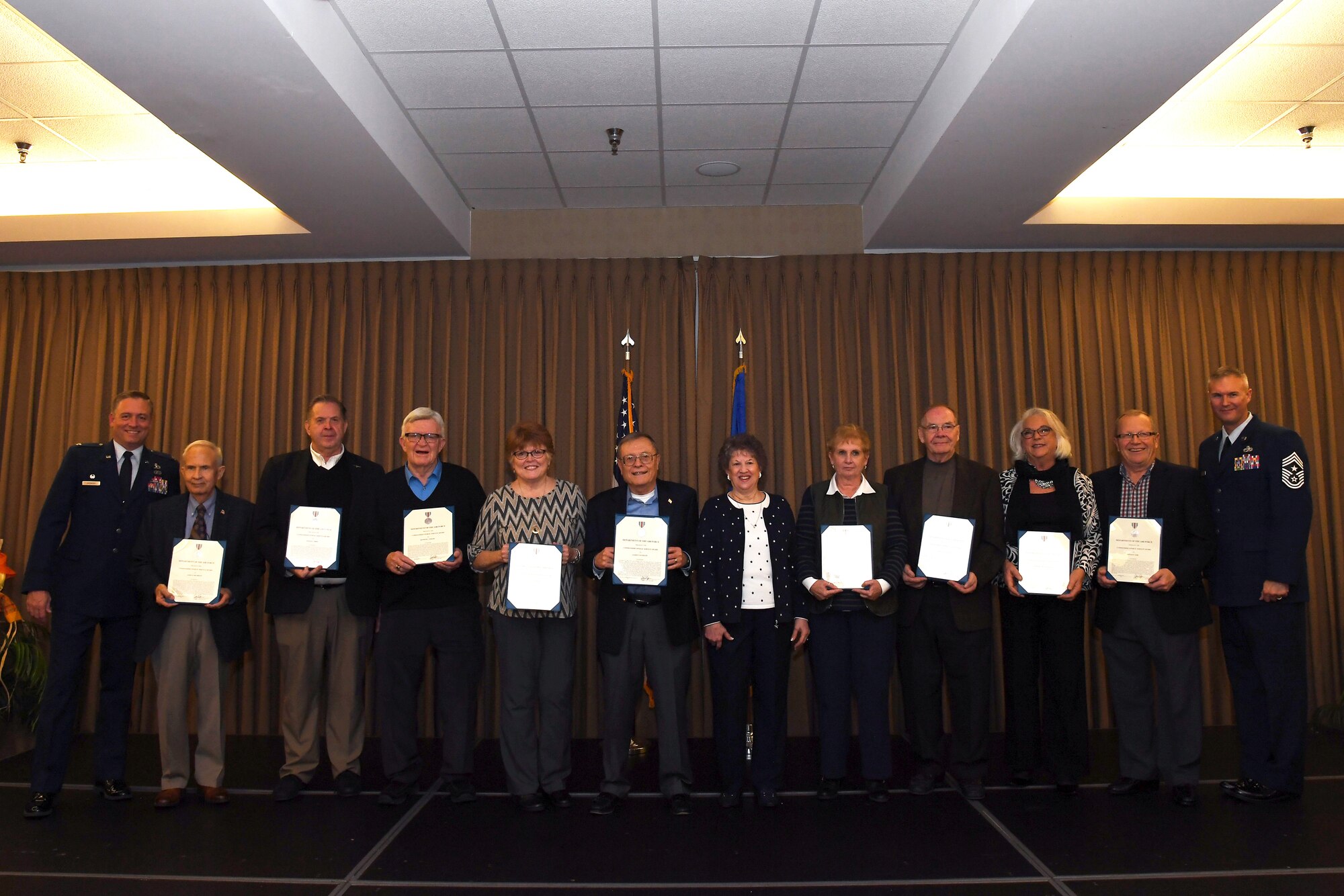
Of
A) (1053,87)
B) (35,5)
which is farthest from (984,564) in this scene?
(35,5)

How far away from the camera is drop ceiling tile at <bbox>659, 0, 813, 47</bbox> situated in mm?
3625

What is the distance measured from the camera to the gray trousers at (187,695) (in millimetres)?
3920

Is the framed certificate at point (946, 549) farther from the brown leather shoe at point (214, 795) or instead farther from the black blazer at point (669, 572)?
the brown leather shoe at point (214, 795)

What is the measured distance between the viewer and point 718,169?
206 inches

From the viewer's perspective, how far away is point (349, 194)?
15.8 feet

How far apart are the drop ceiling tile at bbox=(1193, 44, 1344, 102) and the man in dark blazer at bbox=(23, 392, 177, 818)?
1.91 metres

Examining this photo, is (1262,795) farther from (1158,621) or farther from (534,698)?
(534,698)

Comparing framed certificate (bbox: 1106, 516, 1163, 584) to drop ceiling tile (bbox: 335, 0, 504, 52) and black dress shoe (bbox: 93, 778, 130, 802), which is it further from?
black dress shoe (bbox: 93, 778, 130, 802)

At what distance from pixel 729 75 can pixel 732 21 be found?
0.45 meters

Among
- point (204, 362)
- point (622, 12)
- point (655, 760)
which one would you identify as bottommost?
point (655, 760)

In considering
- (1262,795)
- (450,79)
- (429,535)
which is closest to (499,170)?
(450,79)

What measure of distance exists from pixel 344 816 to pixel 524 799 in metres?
0.74

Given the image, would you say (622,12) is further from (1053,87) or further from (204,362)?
(204,362)

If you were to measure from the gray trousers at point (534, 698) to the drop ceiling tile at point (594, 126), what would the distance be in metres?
2.50
